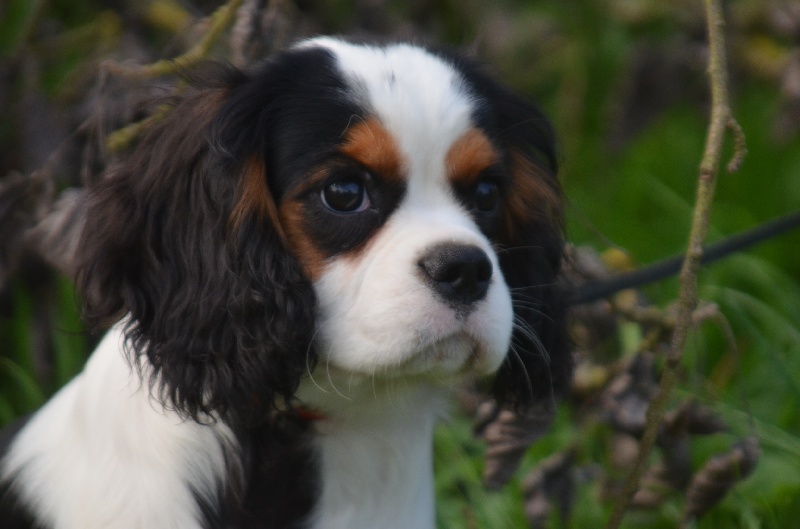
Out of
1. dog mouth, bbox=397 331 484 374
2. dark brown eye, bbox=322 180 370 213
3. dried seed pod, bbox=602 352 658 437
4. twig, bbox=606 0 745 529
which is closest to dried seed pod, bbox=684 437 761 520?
dried seed pod, bbox=602 352 658 437

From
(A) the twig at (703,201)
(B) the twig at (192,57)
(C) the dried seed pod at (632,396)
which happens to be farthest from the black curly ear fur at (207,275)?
(C) the dried seed pod at (632,396)

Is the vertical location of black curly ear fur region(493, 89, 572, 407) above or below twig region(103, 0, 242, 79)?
below

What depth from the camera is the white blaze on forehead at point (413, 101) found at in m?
2.32

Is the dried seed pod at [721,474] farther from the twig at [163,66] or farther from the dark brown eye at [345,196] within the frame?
the twig at [163,66]

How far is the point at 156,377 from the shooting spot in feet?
7.80

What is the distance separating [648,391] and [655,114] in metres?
2.64

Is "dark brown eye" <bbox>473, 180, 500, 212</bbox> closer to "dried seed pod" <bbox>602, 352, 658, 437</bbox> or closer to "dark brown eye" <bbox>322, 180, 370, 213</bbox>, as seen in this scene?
"dark brown eye" <bbox>322, 180, 370, 213</bbox>

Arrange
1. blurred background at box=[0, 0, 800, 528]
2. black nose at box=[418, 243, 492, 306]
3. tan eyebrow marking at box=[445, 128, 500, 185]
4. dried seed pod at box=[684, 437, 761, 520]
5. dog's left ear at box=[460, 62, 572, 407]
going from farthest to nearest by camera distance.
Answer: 1. blurred background at box=[0, 0, 800, 528]
2. dried seed pod at box=[684, 437, 761, 520]
3. dog's left ear at box=[460, 62, 572, 407]
4. tan eyebrow marking at box=[445, 128, 500, 185]
5. black nose at box=[418, 243, 492, 306]

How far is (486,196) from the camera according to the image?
2.56 m

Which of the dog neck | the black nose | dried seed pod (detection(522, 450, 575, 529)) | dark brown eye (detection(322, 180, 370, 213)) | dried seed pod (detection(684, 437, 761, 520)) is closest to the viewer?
the black nose

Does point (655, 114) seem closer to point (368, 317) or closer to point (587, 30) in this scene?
point (587, 30)

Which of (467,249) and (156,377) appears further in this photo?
(156,377)

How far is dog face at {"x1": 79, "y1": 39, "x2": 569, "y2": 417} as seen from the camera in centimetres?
226

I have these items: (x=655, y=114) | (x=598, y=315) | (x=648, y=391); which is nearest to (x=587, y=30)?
(x=655, y=114)
